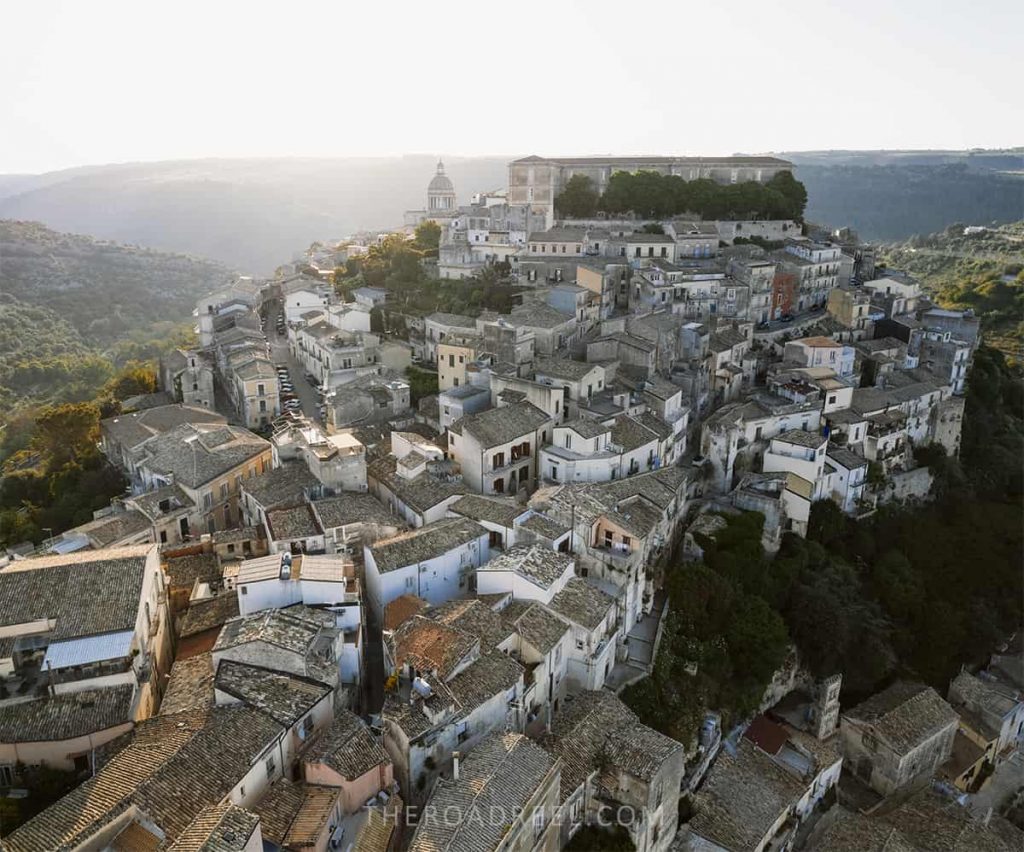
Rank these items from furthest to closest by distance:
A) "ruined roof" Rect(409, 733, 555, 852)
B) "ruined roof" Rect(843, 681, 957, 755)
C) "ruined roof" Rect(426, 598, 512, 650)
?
"ruined roof" Rect(843, 681, 957, 755)
"ruined roof" Rect(426, 598, 512, 650)
"ruined roof" Rect(409, 733, 555, 852)

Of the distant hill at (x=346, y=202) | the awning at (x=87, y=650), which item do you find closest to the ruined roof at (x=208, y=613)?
the awning at (x=87, y=650)

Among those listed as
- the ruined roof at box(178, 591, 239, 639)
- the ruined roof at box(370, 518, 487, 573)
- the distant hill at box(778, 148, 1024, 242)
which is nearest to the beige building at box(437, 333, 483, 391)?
the ruined roof at box(370, 518, 487, 573)

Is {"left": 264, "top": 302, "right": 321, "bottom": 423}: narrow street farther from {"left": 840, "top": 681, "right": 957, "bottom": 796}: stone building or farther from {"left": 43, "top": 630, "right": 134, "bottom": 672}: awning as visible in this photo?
{"left": 840, "top": 681, "right": 957, "bottom": 796}: stone building

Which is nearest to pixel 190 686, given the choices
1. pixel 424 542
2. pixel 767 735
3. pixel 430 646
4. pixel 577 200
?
pixel 430 646

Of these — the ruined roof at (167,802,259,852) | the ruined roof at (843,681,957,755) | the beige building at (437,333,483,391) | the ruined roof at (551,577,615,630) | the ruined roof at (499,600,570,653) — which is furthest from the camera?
the beige building at (437,333,483,391)

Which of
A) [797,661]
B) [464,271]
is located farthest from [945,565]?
[464,271]

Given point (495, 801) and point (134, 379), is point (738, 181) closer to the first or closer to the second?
point (134, 379)
